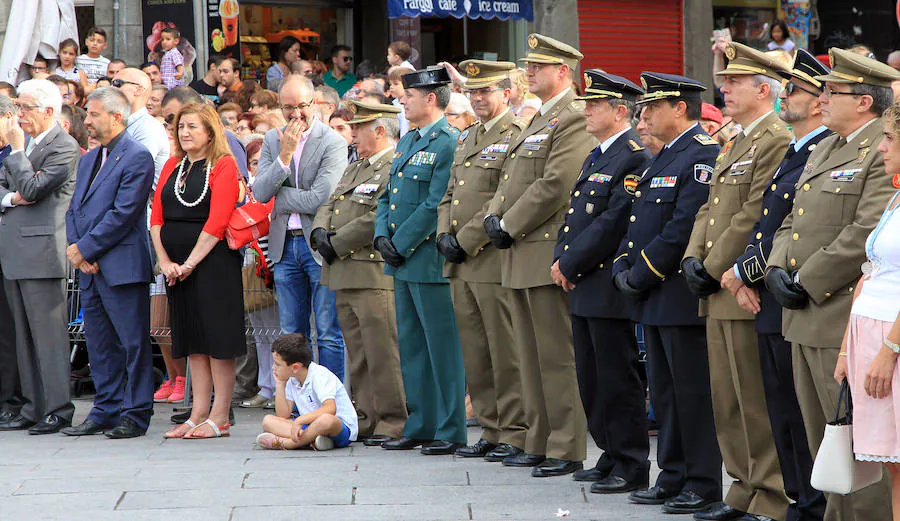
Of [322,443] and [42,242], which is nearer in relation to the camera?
[322,443]

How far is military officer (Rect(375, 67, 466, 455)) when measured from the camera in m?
7.80

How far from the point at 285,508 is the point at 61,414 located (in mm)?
3090

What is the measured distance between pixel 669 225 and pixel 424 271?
2094 millimetres

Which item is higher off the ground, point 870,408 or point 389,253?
point 389,253

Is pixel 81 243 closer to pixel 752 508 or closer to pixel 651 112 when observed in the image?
pixel 651 112

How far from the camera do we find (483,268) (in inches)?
292

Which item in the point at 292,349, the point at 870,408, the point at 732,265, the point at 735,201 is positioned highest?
the point at 735,201

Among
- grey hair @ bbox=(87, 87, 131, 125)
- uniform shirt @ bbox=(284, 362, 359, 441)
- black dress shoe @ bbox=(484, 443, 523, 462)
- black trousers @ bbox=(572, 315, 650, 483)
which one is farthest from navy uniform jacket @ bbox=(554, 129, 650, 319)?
grey hair @ bbox=(87, 87, 131, 125)

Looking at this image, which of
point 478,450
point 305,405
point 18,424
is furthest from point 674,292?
point 18,424

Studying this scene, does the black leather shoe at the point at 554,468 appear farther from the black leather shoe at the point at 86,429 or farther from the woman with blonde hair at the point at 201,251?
the black leather shoe at the point at 86,429

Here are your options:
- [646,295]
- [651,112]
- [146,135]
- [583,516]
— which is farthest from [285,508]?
[146,135]

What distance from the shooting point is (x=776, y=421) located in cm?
552

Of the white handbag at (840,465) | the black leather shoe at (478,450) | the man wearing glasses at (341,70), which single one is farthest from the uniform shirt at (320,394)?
the man wearing glasses at (341,70)

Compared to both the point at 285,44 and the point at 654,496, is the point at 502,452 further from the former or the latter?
the point at 285,44
